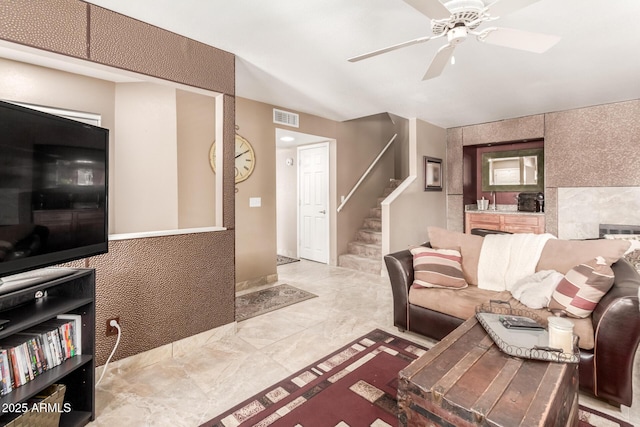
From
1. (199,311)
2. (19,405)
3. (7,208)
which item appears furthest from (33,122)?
(199,311)

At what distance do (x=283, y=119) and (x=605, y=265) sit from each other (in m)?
3.96

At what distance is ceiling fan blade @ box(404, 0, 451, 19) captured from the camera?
1.54 metres

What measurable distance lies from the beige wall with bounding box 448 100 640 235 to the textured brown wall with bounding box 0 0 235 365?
188 inches

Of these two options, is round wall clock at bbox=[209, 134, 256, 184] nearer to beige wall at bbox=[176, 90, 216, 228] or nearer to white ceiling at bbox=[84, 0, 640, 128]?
beige wall at bbox=[176, 90, 216, 228]

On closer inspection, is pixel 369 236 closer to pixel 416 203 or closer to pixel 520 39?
pixel 416 203

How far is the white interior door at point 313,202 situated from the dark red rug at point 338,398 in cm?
326

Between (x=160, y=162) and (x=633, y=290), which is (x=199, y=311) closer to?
(x=160, y=162)

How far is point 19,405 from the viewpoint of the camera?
4.43ft

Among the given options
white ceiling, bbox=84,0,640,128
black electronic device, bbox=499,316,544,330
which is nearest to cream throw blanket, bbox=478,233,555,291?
black electronic device, bbox=499,316,544,330

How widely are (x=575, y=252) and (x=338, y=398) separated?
83.4 inches

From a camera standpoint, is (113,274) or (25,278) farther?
(113,274)

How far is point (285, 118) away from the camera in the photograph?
459 centimetres

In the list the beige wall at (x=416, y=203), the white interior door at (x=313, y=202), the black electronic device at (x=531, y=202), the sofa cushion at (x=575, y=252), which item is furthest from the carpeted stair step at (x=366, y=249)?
the sofa cushion at (x=575, y=252)

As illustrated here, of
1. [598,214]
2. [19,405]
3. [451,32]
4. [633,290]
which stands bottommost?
[19,405]
